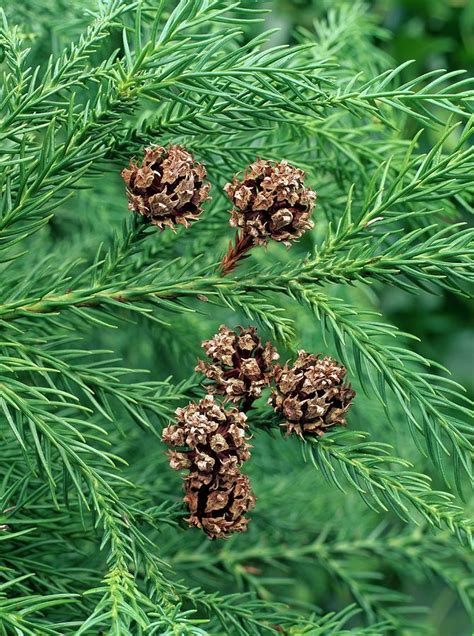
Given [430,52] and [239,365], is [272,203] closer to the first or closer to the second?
[239,365]

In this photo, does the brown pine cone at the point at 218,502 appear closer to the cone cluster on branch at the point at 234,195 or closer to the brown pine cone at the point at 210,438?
the brown pine cone at the point at 210,438

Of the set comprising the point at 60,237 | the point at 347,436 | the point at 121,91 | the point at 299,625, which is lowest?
the point at 60,237

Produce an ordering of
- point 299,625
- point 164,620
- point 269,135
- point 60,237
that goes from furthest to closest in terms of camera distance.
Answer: point 60,237
point 269,135
point 299,625
point 164,620

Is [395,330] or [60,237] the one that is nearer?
[395,330]

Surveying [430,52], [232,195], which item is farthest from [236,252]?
[430,52]

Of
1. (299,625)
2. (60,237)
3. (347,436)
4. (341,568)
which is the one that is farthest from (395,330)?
(60,237)

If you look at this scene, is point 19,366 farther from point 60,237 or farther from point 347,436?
point 60,237
